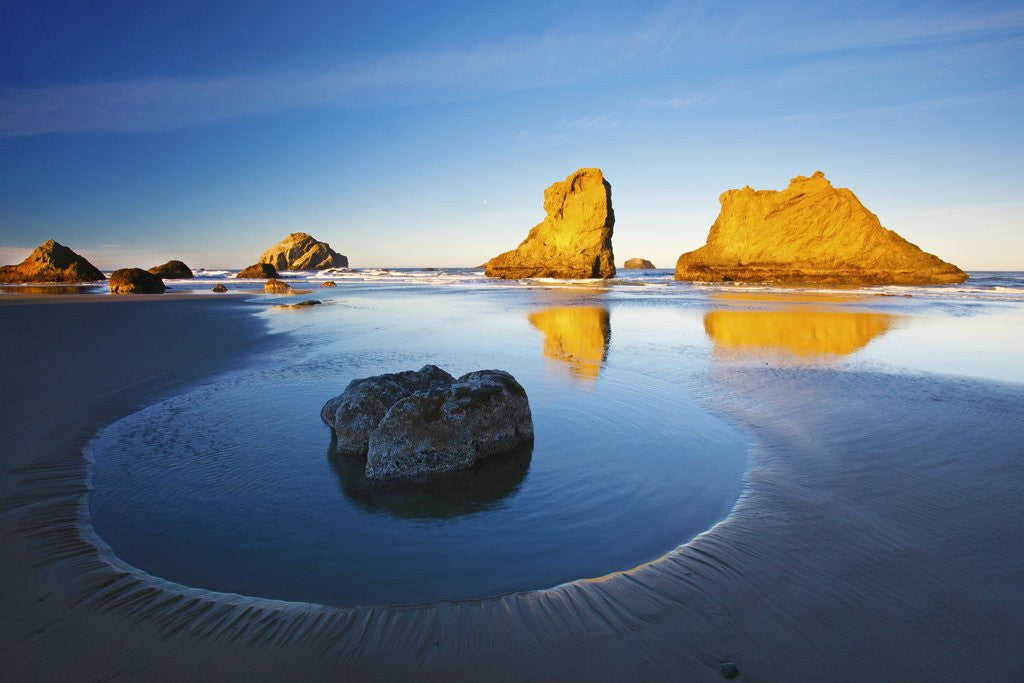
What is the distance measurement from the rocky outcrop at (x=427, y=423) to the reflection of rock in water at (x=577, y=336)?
13.6 ft

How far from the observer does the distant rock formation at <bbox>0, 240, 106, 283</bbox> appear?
165ft

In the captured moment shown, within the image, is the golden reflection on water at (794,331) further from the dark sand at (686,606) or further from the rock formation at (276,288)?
the rock formation at (276,288)

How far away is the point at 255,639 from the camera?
123 inches

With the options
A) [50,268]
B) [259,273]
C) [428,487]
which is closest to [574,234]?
[259,273]

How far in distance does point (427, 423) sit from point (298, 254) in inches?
5074

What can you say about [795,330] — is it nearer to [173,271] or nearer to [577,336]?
[577,336]

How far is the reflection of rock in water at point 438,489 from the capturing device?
495 cm

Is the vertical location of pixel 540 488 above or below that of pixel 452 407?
below

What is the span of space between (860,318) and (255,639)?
23.9 m

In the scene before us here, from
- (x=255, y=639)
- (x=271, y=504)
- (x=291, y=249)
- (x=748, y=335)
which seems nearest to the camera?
(x=255, y=639)

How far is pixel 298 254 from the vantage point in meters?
123

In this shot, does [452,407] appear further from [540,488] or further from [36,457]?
[36,457]

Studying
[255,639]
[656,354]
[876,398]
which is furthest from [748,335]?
[255,639]

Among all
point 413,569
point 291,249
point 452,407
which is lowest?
point 413,569
